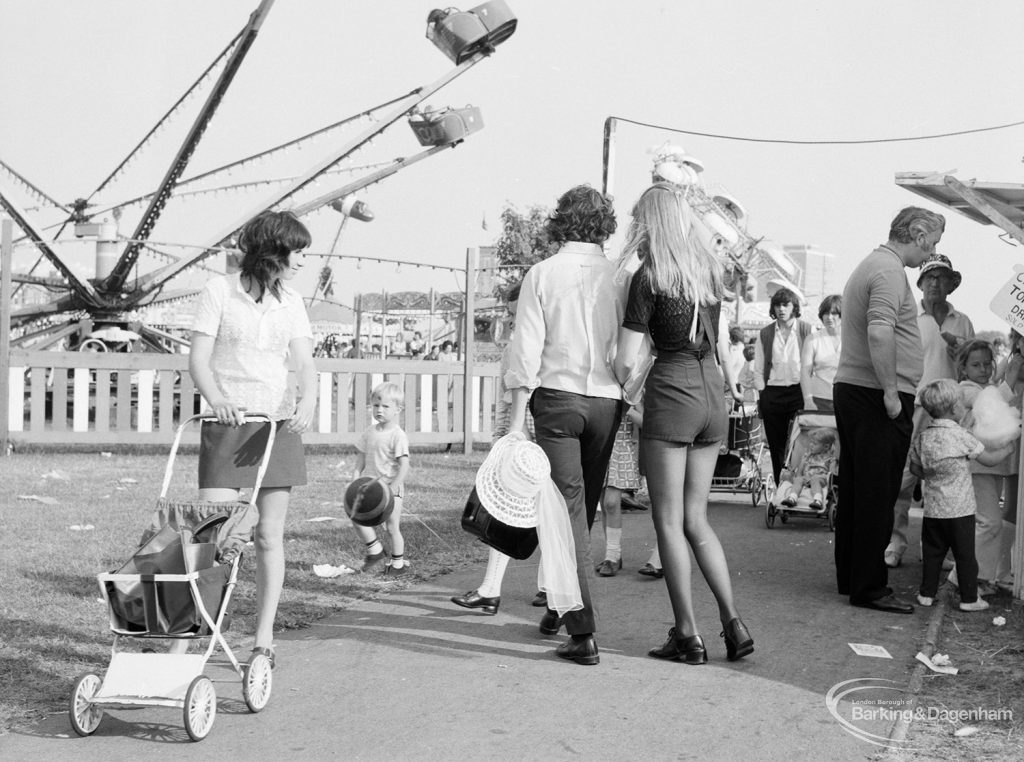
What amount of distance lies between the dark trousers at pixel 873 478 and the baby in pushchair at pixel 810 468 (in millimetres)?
2693

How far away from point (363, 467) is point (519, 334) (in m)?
2.48

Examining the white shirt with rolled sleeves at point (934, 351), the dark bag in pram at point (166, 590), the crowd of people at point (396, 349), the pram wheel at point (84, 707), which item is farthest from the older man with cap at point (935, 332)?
the crowd of people at point (396, 349)

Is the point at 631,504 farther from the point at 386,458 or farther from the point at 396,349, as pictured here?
the point at 396,349

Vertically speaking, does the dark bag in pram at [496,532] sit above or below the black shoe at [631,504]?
above

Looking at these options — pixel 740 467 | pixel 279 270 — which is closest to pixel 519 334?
pixel 279 270

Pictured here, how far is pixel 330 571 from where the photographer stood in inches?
269

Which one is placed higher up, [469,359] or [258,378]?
[258,378]

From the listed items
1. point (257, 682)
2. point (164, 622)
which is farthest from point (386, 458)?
point (164, 622)

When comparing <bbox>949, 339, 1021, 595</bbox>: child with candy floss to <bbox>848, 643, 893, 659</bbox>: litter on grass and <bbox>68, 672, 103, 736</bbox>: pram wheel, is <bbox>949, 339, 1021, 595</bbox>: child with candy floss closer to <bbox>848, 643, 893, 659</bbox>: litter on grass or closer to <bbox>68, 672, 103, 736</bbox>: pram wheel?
<bbox>848, 643, 893, 659</bbox>: litter on grass

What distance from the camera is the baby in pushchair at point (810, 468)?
898 centimetres

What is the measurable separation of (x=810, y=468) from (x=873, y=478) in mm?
3099

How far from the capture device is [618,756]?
377 cm

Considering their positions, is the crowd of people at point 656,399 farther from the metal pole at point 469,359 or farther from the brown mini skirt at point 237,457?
the metal pole at point 469,359

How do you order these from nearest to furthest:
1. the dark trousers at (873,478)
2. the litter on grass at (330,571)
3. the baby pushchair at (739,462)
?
the dark trousers at (873,478)
the litter on grass at (330,571)
the baby pushchair at (739,462)
